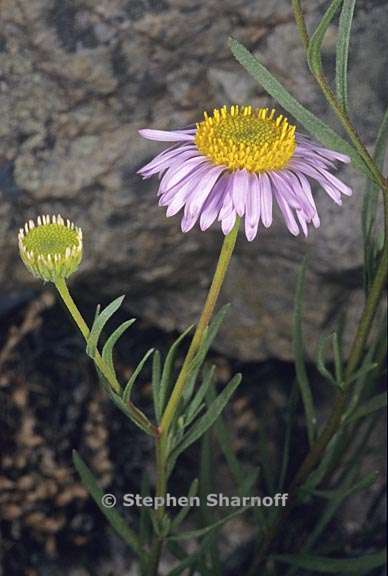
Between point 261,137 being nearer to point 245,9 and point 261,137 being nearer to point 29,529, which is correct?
point 245,9

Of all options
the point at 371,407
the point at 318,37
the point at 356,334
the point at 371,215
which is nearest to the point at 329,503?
the point at 371,407

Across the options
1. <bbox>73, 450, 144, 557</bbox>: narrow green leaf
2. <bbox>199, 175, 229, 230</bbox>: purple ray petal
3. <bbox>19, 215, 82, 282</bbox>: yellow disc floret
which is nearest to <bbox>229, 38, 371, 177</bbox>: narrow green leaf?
<bbox>199, 175, 229, 230</bbox>: purple ray petal

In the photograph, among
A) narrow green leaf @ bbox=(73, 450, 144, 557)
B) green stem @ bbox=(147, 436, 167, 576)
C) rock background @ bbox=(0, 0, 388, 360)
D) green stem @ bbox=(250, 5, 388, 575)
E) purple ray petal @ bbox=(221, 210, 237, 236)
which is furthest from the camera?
rock background @ bbox=(0, 0, 388, 360)

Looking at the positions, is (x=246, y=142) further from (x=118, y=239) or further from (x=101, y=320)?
(x=118, y=239)

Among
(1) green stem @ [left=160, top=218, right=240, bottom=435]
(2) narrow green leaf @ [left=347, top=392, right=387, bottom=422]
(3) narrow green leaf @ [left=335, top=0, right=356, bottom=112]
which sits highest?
(3) narrow green leaf @ [left=335, top=0, right=356, bottom=112]

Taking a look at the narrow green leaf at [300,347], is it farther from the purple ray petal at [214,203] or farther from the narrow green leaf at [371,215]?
the purple ray petal at [214,203]

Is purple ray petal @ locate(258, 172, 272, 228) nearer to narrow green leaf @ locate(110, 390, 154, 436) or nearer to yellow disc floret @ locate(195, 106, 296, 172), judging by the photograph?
yellow disc floret @ locate(195, 106, 296, 172)

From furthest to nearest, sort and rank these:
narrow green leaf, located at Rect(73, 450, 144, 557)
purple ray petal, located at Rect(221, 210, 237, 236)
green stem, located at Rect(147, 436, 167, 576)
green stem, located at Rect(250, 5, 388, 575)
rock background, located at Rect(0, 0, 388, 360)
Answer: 1. rock background, located at Rect(0, 0, 388, 360)
2. narrow green leaf, located at Rect(73, 450, 144, 557)
3. green stem, located at Rect(147, 436, 167, 576)
4. green stem, located at Rect(250, 5, 388, 575)
5. purple ray petal, located at Rect(221, 210, 237, 236)

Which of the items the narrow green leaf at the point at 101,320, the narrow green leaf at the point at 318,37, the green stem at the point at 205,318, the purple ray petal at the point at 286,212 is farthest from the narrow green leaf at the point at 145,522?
the narrow green leaf at the point at 318,37
